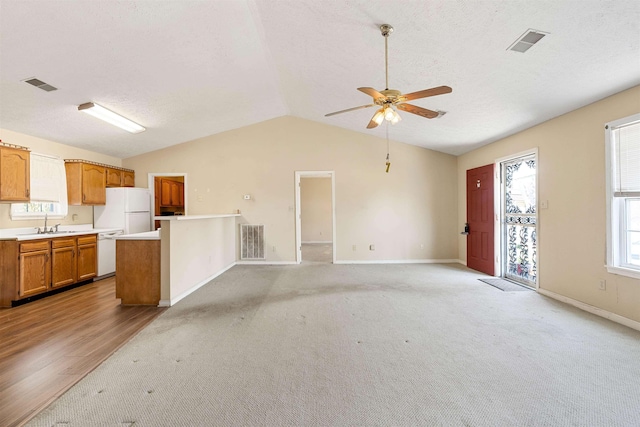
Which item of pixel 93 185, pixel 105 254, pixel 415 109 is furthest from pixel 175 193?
pixel 415 109

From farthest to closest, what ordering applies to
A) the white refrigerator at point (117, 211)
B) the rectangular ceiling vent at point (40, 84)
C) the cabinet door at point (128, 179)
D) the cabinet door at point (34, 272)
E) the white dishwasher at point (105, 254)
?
the cabinet door at point (128, 179) < the white refrigerator at point (117, 211) < the white dishwasher at point (105, 254) < the cabinet door at point (34, 272) < the rectangular ceiling vent at point (40, 84)

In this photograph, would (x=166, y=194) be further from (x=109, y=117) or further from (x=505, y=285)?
(x=505, y=285)

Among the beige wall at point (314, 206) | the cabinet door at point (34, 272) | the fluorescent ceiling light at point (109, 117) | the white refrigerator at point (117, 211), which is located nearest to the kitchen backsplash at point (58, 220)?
the white refrigerator at point (117, 211)

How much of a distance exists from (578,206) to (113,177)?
774cm

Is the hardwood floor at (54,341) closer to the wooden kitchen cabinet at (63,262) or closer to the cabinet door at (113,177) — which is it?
the wooden kitchen cabinet at (63,262)

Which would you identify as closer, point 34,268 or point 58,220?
point 34,268

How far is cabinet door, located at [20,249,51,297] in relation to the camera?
344cm

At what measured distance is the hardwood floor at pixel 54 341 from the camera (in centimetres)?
173

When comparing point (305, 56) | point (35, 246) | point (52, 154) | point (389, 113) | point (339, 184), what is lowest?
point (35, 246)

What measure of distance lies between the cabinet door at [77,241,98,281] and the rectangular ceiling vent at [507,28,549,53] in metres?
6.34

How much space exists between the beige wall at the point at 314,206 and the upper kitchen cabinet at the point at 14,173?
6.60 meters

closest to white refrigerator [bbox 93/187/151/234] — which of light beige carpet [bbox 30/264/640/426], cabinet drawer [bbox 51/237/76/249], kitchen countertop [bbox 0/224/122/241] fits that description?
kitchen countertop [bbox 0/224/122/241]

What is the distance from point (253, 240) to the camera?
598 centimetres

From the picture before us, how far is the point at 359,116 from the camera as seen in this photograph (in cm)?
499
